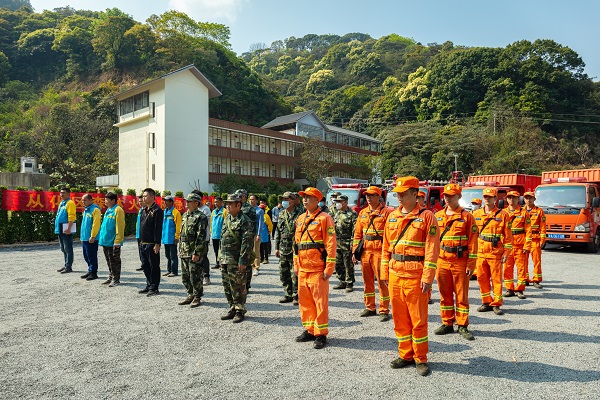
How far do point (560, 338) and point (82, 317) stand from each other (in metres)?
7.00

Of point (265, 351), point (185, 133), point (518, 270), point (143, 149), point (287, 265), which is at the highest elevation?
point (185, 133)

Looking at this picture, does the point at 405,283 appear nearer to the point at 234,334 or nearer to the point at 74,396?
the point at 234,334

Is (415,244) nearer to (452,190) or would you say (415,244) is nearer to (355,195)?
(452,190)

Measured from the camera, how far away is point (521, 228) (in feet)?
27.7

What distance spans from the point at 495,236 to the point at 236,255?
4.19m

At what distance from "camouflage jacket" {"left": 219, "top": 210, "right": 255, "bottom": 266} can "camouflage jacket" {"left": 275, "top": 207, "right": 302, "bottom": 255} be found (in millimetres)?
1314

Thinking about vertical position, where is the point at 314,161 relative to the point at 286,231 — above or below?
above

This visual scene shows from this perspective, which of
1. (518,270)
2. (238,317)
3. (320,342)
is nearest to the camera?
(320,342)

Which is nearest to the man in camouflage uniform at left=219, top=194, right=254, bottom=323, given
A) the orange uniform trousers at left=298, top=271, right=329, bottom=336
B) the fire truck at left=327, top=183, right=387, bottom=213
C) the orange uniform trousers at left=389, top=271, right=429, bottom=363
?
the orange uniform trousers at left=298, top=271, right=329, bottom=336

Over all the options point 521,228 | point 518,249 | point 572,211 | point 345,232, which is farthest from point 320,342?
point 572,211

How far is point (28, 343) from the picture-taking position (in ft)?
17.6

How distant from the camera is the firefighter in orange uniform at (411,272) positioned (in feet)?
14.4

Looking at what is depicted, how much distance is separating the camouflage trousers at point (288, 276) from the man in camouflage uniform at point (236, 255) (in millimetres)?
1290

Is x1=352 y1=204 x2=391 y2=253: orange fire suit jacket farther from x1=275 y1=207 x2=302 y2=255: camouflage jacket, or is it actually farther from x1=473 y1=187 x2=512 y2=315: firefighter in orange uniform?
x1=473 y1=187 x2=512 y2=315: firefighter in orange uniform
